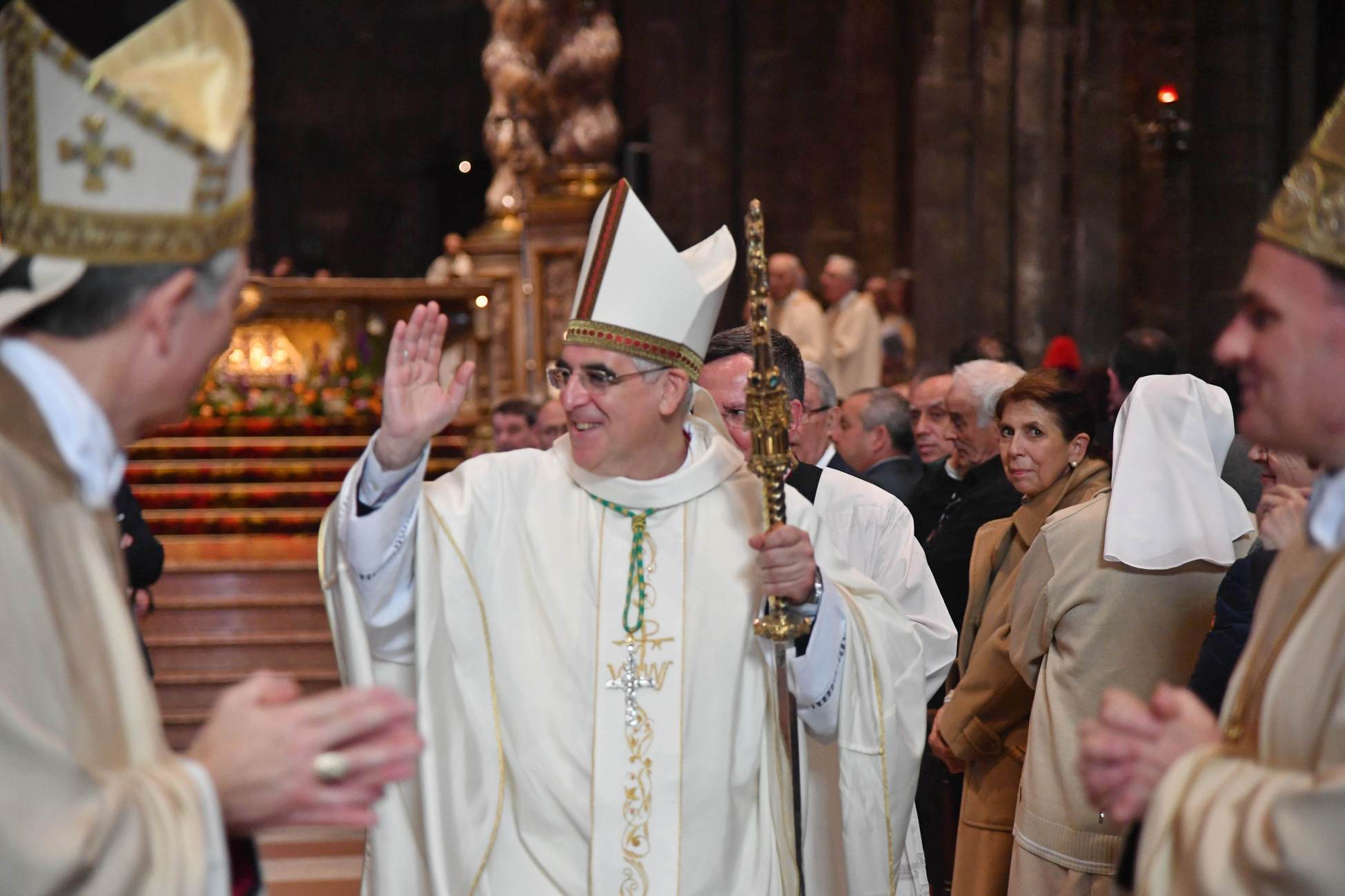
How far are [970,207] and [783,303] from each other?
74.6 inches

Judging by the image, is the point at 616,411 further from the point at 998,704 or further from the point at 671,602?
the point at 998,704

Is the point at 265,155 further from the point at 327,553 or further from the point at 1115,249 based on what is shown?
the point at 327,553

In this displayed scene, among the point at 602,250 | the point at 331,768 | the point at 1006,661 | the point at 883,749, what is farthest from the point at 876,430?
the point at 331,768

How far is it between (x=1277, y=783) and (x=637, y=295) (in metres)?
1.81

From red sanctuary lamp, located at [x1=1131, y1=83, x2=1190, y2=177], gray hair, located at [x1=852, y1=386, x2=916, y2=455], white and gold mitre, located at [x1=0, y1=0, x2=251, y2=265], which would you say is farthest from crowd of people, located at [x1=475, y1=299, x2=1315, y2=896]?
red sanctuary lamp, located at [x1=1131, y1=83, x2=1190, y2=177]

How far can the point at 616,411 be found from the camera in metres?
3.26

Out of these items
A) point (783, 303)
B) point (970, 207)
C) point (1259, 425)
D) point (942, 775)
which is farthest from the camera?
point (970, 207)

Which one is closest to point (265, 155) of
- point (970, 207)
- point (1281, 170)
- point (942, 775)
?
point (970, 207)

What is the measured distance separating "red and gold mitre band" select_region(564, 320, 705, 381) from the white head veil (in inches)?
50.5

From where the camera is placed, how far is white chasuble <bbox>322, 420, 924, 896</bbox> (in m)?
3.07

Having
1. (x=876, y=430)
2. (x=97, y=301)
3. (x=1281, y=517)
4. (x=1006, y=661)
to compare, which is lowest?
(x=1006, y=661)

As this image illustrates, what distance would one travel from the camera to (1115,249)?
478 inches

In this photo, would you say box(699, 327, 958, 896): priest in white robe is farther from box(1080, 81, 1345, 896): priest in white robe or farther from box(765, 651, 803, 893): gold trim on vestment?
box(1080, 81, 1345, 896): priest in white robe

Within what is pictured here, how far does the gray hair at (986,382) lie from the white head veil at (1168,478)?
1431 millimetres
